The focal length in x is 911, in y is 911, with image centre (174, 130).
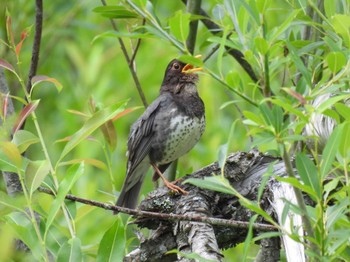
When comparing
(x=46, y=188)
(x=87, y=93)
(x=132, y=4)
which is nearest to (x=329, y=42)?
(x=132, y=4)

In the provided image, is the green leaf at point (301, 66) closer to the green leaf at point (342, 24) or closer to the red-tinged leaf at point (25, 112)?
the green leaf at point (342, 24)

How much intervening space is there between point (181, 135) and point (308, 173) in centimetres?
336

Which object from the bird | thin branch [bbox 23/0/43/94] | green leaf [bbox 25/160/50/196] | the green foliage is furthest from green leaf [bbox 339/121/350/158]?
the bird

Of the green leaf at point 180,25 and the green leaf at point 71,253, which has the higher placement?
the green leaf at point 180,25

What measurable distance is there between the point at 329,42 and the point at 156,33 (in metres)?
0.59

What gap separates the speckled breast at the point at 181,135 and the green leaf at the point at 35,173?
2.52m

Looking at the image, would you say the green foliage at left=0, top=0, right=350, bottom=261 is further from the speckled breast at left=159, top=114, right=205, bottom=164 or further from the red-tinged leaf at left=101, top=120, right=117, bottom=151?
the speckled breast at left=159, top=114, right=205, bottom=164

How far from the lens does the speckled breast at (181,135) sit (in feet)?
18.5

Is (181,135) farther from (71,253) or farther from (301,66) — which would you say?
(301,66)

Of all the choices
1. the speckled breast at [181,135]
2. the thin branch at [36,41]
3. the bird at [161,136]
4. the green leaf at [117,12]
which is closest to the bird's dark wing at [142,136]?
the bird at [161,136]

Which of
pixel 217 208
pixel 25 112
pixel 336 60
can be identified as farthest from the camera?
pixel 217 208

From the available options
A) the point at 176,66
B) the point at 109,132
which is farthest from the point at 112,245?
the point at 176,66

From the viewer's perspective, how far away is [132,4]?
11.0 ft

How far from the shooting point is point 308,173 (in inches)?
93.9
